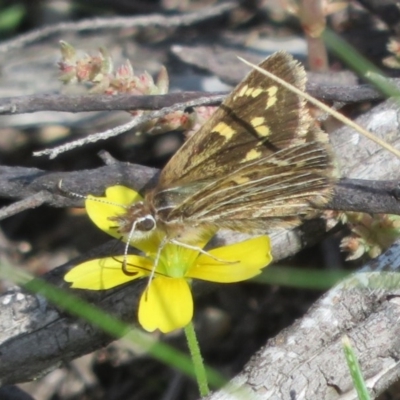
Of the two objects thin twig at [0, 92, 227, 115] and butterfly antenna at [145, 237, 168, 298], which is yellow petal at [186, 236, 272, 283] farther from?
thin twig at [0, 92, 227, 115]

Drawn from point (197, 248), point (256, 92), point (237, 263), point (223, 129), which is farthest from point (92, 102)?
point (237, 263)

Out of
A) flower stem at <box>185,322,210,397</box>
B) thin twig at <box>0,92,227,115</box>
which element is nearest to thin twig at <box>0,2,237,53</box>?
thin twig at <box>0,92,227,115</box>

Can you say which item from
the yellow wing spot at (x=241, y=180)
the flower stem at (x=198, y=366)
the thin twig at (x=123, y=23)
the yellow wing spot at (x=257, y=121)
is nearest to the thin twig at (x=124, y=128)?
the yellow wing spot at (x=257, y=121)

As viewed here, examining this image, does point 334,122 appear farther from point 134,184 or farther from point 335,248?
point 134,184

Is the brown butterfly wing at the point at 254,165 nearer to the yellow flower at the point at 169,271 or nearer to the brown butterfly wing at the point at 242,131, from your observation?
the brown butterfly wing at the point at 242,131

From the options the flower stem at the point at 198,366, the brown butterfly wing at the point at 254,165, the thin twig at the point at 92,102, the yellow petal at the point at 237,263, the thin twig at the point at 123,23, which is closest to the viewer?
the flower stem at the point at 198,366

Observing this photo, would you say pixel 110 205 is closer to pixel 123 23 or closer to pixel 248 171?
pixel 248 171

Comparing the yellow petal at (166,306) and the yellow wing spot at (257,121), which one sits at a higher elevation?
the yellow wing spot at (257,121)
